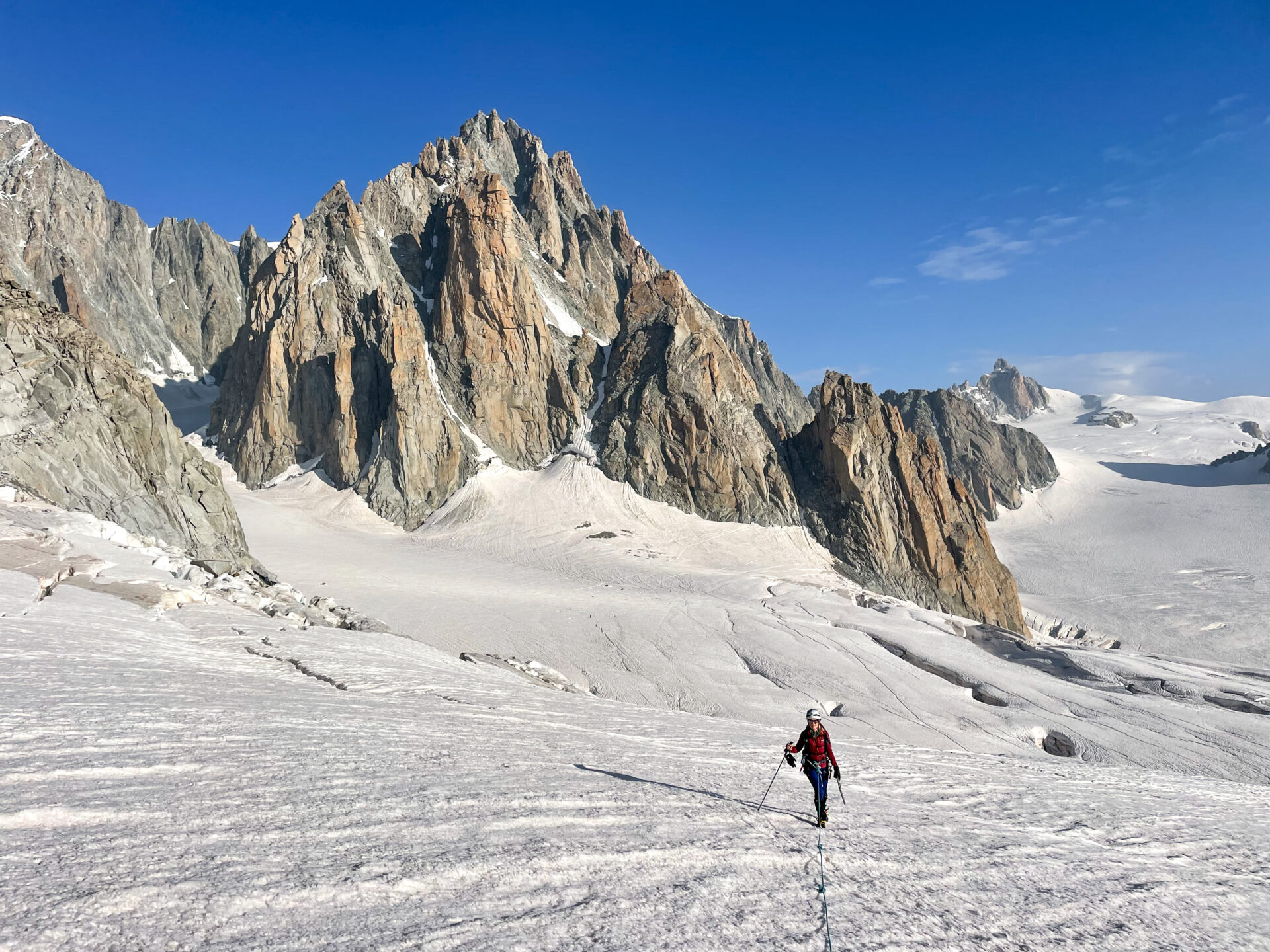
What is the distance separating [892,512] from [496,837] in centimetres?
6376

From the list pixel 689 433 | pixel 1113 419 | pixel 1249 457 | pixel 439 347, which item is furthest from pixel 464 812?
pixel 1113 419

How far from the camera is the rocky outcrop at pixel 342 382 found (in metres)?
64.4

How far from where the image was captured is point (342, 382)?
67.6 metres

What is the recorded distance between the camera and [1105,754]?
69.3ft

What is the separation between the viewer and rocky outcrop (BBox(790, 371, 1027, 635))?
60.1 meters

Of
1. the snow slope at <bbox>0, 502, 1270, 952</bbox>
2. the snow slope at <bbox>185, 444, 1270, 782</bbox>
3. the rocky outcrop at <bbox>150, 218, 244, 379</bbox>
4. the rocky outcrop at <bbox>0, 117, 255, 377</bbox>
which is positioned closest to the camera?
the snow slope at <bbox>0, 502, 1270, 952</bbox>

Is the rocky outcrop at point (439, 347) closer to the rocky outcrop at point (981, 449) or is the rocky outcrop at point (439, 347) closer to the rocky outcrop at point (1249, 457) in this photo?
the rocky outcrop at point (981, 449)

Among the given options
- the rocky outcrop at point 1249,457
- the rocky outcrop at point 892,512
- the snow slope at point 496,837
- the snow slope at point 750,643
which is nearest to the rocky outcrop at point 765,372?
the rocky outcrop at point 892,512

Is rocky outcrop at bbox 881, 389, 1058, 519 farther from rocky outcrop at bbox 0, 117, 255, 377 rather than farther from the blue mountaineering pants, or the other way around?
the blue mountaineering pants

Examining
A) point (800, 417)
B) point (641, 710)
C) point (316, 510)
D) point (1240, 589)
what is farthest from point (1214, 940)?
point (800, 417)

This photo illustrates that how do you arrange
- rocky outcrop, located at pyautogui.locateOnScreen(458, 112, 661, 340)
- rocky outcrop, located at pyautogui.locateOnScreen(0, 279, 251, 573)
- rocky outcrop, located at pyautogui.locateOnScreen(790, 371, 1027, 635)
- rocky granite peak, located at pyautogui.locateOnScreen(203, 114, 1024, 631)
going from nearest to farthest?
1. rocky outcrop, located at pyautogui.locateOnScreen(0, 279, 251, 573)
2. rocky outcrop, located at pyautogui.locateOnScreen(790, 371, 1027, 635)
3. rocky granite peak, located at pyautogui.locateOnScreen(203, 114, 1024, 631)
4. rocky outcrop, located at pyautogui.locateOnScreen(458, 112, 661, 340)

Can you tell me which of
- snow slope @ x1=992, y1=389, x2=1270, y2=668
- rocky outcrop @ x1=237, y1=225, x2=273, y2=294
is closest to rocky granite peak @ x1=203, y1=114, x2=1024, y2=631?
snow slope @ x1=992, y1=389, x2=1270, y2=668

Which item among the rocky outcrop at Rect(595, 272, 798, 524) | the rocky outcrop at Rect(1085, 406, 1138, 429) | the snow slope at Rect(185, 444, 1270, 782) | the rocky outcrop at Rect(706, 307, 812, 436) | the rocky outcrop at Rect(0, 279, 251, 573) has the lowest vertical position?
the snow slope at Rect(185, 444, 1270, 782)

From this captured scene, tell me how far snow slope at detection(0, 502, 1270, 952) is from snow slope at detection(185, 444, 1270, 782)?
10.1 m
